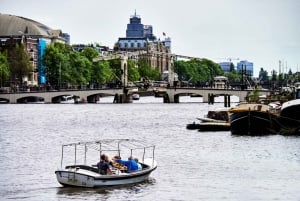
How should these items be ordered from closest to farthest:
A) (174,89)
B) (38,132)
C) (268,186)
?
(268,186)
(38,132)
(174,89)

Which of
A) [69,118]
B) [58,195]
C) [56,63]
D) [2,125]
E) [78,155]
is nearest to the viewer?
[58,195]

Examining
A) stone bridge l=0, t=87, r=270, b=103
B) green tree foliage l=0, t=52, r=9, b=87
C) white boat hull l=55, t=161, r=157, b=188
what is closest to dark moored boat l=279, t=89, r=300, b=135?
white boat hull l=55, t=161, r=157, b=188

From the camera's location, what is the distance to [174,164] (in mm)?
59125

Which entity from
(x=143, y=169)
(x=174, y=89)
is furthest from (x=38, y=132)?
(x=174, y=89)

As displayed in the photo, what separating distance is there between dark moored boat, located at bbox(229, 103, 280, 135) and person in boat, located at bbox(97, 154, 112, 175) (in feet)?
111

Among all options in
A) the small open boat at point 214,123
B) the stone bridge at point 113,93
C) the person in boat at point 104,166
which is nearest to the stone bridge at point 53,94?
the stone bridge at point 113,93

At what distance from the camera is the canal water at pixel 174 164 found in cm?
4700

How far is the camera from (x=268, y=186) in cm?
4941

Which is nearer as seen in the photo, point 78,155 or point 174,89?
point 78,155

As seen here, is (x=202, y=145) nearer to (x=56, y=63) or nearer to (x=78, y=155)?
(x=78, y=155)

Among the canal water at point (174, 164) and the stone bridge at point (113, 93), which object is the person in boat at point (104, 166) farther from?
the stone bridge at point (113, 93)

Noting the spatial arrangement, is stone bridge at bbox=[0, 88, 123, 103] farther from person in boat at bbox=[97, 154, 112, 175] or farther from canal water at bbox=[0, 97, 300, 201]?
person in boat at bbox=[97, 154, 112, 175]

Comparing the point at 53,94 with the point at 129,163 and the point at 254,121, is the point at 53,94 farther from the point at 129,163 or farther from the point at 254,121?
the point at 129,163

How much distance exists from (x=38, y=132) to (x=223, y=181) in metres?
41.8
